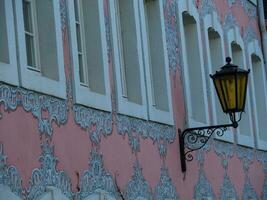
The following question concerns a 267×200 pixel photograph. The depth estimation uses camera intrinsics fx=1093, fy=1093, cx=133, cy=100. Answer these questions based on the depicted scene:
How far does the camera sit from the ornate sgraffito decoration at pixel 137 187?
1136cm

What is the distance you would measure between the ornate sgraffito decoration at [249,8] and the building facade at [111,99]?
181 cm

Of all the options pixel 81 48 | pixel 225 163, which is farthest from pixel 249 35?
pixel 81 48

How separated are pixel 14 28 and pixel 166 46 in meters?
4.58

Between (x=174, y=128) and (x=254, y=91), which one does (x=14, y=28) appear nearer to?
(x=174, y=128)

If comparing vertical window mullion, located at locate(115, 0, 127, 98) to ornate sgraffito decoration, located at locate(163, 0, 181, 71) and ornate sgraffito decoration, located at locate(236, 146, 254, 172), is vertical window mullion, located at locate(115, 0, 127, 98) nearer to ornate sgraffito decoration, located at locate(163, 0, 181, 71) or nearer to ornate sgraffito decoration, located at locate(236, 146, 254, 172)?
ornate sgraffito decoration, located at locate(163, 0, 181, 71)

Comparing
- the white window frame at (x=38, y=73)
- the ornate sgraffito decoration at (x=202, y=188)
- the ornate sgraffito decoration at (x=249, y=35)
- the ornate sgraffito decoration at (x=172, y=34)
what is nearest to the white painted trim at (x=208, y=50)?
the ornate sgraffito decoration at (x=202, y=188)

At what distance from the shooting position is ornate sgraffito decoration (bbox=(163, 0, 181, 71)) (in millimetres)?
13578

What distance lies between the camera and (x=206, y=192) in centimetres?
1464

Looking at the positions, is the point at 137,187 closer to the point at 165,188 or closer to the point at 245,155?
the point at 165,188

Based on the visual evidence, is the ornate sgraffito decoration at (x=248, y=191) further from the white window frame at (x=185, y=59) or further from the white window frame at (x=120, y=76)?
the white window frame at (x=120, y=76)

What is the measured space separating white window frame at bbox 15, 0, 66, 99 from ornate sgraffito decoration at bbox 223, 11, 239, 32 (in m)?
7.34

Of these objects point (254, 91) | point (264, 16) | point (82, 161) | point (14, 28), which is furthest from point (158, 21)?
point (264, 16)

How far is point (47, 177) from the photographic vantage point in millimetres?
9234

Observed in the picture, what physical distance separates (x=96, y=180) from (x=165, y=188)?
2.43 m
